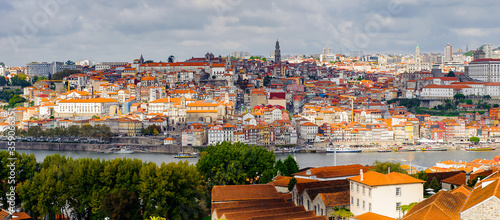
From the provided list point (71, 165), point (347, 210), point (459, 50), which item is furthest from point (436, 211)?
point (459, 50)

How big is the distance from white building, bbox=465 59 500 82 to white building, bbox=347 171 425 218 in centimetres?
3525

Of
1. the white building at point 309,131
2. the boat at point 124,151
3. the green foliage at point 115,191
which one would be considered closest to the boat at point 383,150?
the white building at point 309,131

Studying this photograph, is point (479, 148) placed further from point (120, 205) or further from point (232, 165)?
point (120, 205)

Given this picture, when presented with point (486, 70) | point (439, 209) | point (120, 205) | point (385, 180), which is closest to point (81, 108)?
point (120, 205)

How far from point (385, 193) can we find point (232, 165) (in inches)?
171

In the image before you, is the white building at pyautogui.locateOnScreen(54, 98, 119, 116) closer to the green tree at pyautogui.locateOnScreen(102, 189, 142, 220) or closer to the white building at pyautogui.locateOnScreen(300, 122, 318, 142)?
the white building at pyautogui.locateOnScreen(300, 122, 318, 142)

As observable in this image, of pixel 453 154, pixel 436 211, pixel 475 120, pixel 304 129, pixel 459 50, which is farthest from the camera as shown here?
pixel 459 50

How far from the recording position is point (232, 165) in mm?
11141

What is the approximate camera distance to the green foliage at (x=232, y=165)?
1116cm

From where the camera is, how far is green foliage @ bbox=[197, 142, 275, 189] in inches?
439

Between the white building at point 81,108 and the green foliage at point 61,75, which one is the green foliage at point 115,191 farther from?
the green foliage at point 61,75

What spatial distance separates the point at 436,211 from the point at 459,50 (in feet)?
278

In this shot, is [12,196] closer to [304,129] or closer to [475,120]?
[304,129]

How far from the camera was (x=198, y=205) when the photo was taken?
30.4 ft
